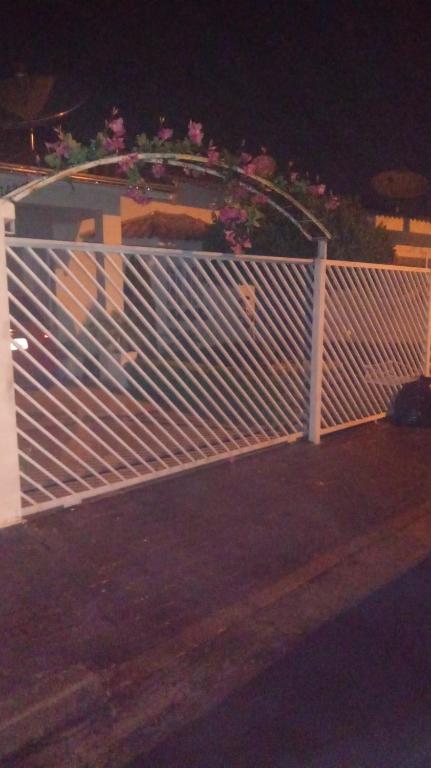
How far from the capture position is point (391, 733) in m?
3.11

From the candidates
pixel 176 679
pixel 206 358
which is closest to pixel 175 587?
pixel 176 679

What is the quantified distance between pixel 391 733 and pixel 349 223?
26.7ft

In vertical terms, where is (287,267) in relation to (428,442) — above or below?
above

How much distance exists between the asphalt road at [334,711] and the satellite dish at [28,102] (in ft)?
26.6

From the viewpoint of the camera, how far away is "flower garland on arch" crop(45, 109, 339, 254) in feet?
16.2

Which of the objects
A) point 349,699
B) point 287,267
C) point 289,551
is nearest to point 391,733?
point 349,699

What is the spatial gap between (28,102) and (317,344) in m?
5.35

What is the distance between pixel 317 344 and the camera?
7254mm

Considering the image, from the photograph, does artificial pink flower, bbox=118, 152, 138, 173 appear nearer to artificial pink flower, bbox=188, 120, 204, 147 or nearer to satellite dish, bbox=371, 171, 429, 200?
artificial pink flower, bbox=188, 120, 204, 147

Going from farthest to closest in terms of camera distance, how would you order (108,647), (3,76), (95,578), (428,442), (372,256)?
(372,256)
(3,76)
(428,442)
(95,578)
(108,647)

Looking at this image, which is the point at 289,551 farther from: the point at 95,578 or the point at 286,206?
the point at 286,206

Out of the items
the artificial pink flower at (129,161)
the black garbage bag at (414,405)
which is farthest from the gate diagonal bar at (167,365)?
the black garbage bag at (414,405)

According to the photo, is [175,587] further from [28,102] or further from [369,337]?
[28,102]

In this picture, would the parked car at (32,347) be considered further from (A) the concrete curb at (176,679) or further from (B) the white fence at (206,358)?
(A) the concrete curb at (176,679)
